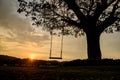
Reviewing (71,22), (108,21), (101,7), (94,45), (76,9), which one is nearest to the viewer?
(101,7)

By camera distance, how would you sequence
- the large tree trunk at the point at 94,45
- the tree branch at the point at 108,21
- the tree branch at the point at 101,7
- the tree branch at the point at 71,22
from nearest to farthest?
the tree branch at the point at 101,7 → the tree branch at the point at 108,21 → the large tree trunk at the point at 94,45 → the tree branch at the point at 71,22

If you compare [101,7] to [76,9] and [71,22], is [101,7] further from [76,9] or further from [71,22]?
[71,22]

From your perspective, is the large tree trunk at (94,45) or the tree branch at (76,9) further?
the large tree trunk at (94,45)

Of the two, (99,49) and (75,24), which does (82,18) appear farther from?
(99,49)

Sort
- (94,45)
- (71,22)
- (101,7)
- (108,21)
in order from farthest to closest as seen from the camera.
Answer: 1. (71,22)
2. (94,45)
3. (108,21)
4. (101,7)

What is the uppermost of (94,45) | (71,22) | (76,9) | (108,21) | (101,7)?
(101,7)

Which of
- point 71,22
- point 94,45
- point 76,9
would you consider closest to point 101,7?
point 76,9

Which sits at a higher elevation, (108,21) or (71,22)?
(71,22)

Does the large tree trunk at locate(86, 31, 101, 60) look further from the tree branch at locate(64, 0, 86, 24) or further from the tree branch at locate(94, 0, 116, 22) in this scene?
the tree branch at locate(94, 0, 116, 22)

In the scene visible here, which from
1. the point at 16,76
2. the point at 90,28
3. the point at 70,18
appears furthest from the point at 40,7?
the point at 16,76

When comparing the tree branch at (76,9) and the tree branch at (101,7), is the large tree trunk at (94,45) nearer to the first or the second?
the tree branch at (76,9)

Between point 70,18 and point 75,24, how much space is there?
1285 mm

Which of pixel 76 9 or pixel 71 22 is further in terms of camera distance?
pixel 71 22

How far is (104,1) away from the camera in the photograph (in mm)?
33156
